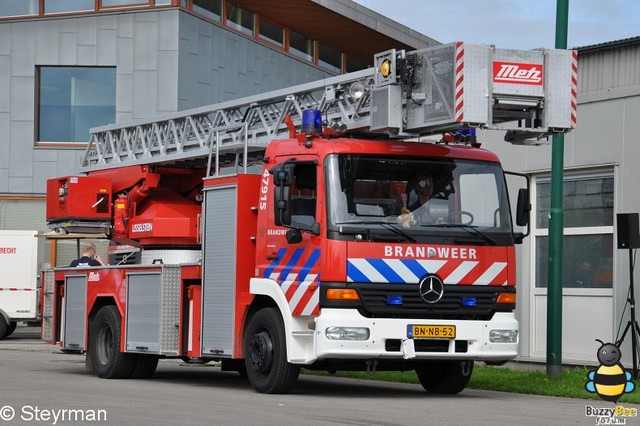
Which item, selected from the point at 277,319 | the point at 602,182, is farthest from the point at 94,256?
the point at 602,182

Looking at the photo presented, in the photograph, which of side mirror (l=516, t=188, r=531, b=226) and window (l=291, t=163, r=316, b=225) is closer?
window (l=291, t=163, r=316, b=225)

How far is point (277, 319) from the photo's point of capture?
1440 centimetres

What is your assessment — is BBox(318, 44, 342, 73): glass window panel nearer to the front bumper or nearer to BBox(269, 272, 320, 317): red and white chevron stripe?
BBox(269, 272, 320, 317): red and white chevron stripe

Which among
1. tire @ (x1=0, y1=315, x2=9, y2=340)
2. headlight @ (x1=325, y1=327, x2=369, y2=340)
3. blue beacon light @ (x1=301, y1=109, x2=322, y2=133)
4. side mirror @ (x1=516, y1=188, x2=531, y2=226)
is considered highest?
blue beacon light @ (x1=301, y1=109, x2=322, y2=133)

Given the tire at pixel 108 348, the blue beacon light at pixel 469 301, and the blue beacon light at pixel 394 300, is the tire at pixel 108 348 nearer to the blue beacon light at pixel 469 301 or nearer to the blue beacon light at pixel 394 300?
the blue beacon light at pixel 394 300

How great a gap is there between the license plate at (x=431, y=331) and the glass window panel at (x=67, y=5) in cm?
2412

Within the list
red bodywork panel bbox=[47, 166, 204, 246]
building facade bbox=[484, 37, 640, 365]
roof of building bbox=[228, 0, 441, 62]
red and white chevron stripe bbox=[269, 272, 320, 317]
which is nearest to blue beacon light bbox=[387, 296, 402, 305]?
red and white chevron stripe bbox=[269, 272, 320, 317]

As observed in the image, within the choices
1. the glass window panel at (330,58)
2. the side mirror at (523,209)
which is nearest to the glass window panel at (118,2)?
the glass window panel at (330,58)

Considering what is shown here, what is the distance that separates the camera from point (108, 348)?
18.1 metres

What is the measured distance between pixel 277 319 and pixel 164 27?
72.7 ft

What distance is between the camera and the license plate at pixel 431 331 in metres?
13.8

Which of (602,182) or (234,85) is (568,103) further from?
(234,85)

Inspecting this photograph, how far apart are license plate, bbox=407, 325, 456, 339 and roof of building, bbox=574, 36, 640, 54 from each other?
646 cm

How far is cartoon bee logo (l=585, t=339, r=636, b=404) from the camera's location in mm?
12078
